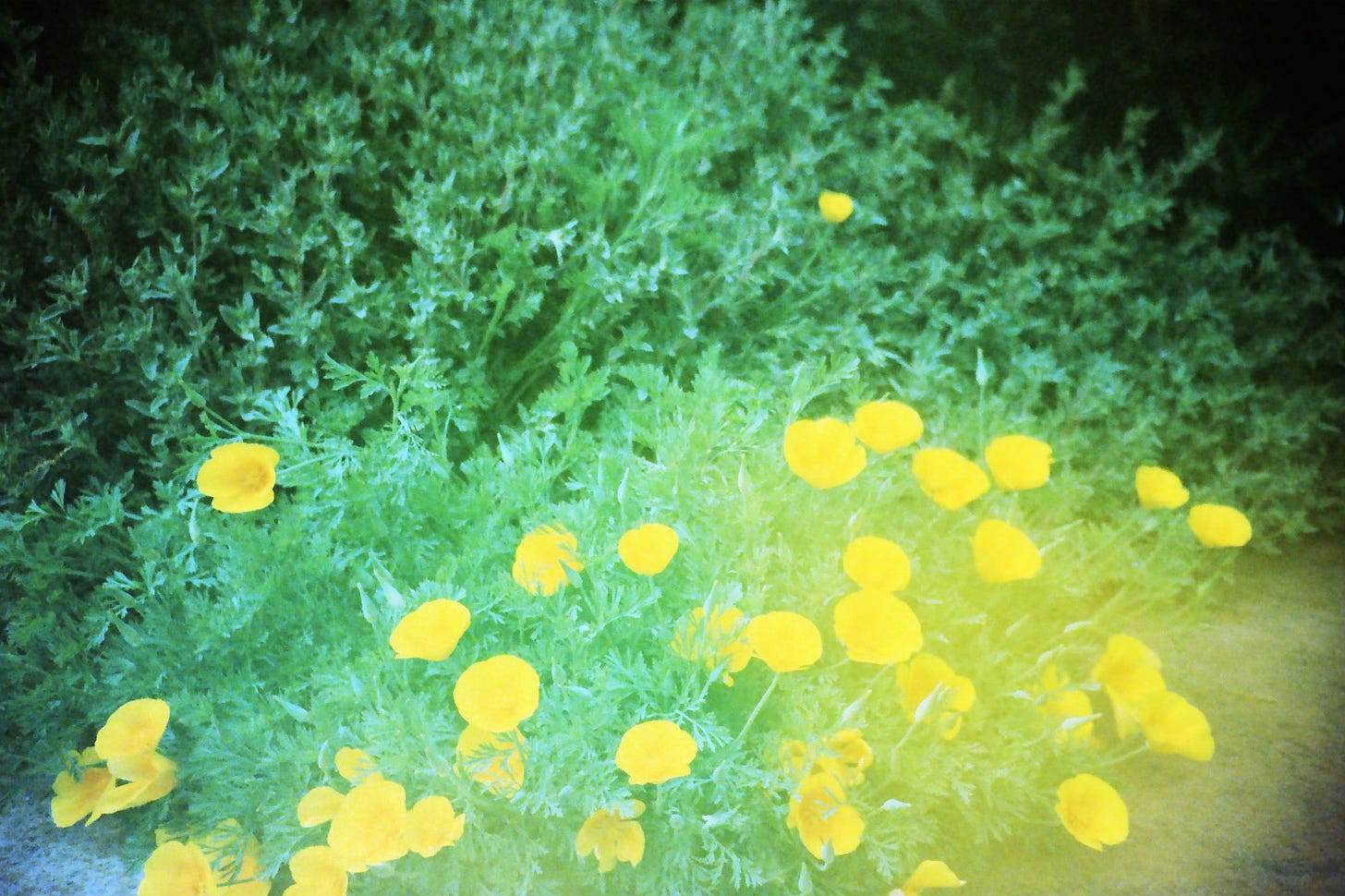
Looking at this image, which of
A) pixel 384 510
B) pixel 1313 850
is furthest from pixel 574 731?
pixel 1313 850

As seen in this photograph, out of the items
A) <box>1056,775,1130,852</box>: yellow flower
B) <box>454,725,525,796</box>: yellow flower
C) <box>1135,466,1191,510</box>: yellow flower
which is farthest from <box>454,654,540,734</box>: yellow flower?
<box>1135,466,1191,510</box>: yellow flower

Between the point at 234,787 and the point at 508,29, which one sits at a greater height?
the point at 508,29

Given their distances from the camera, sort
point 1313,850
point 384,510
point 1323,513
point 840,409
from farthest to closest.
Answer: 1. point 1323,513
2. point 840,409
3. point 384,510
4. point 1313,850

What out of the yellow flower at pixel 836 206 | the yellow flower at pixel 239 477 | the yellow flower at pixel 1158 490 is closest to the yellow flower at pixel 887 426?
the yellow flower at pixel 1158 490

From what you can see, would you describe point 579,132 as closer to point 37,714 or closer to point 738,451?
point 738,451

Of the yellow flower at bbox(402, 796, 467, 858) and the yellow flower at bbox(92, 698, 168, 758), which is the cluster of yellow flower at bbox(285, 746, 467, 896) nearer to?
the yellow flower at bbox(402, 796, 467, 858)

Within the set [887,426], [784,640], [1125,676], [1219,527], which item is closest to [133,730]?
[784,640]

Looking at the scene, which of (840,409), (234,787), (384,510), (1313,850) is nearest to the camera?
(234,787)

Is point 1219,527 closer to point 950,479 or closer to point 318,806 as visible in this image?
point 950,479

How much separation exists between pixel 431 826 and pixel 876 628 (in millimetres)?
695

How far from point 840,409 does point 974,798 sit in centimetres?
87

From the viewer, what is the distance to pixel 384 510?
5.60 feet

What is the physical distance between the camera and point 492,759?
1348mm

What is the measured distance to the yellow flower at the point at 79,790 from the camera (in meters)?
1.53
